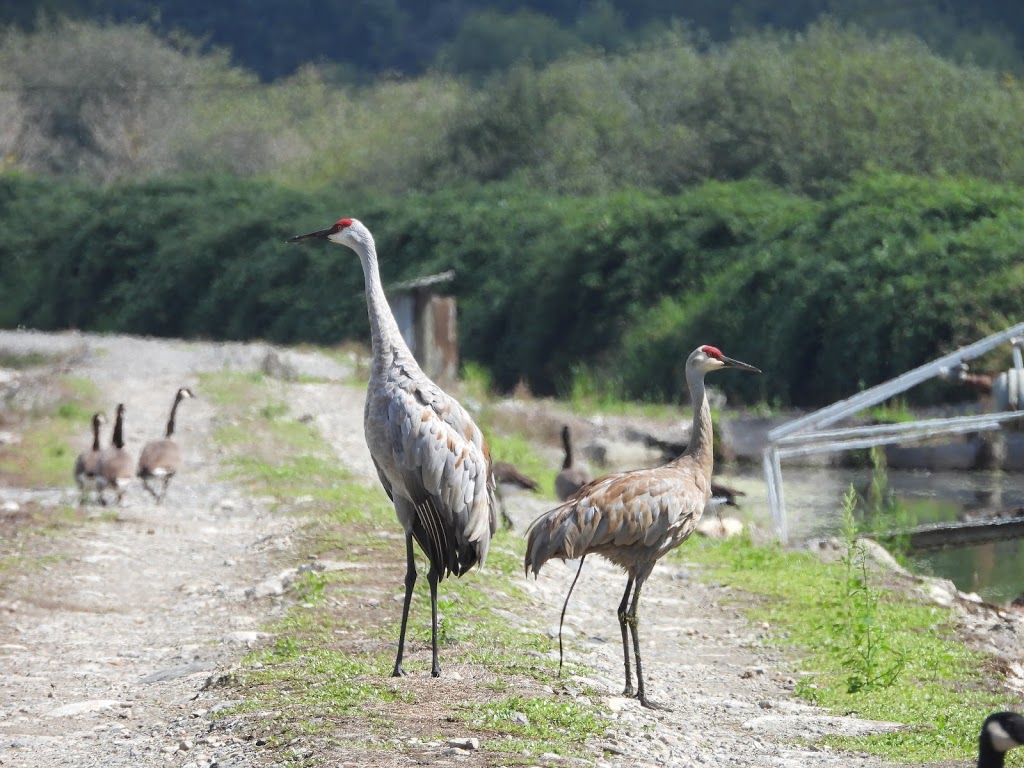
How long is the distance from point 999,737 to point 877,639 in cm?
394

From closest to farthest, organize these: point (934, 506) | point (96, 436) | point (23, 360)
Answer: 1. point (96, 436)
2. point (934, 506)
3. point (23, 360)

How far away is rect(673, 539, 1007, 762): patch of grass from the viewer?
793 centimetres

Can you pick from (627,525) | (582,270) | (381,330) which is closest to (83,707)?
(381,330)

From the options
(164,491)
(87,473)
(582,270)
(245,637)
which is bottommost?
(245,637)

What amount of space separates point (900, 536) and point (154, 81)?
207ft

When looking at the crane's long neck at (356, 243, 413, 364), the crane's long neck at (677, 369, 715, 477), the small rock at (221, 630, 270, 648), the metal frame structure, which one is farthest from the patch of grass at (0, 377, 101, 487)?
the crane's long neck at (677, 369, 715, 477)

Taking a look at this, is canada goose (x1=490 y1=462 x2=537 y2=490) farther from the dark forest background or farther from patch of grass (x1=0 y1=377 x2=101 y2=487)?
the dark forest background

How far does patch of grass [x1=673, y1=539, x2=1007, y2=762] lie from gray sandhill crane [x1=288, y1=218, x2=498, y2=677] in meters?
2.19

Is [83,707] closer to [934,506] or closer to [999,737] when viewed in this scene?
[999,737]

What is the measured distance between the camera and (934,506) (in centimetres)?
1884

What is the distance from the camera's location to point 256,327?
153 ft

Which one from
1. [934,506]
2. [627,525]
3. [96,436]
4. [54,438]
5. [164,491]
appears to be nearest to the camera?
[627,525]

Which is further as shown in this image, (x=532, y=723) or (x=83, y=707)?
(x=83, y=707)

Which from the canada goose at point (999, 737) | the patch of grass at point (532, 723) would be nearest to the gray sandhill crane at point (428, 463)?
the patch of grass at point (532, 723)
